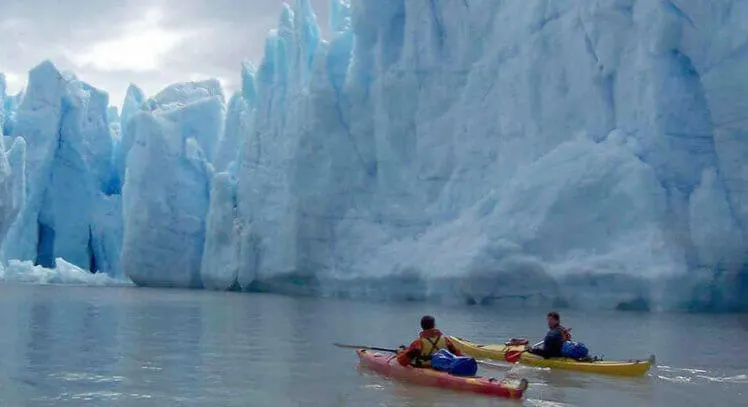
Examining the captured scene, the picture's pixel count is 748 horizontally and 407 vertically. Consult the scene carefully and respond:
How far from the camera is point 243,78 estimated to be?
116 feet

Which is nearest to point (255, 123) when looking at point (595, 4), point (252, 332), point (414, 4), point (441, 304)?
point (414, 4)

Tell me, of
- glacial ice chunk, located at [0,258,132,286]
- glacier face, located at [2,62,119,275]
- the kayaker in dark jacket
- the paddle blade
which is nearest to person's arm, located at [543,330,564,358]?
the kayaker in dark jacket

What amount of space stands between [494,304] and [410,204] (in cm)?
462

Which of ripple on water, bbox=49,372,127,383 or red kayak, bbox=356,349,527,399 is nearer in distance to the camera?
red kayak, bbox=356,349,527,399

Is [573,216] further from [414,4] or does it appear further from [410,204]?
[414,4]

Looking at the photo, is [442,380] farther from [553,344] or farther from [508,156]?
[508,156]

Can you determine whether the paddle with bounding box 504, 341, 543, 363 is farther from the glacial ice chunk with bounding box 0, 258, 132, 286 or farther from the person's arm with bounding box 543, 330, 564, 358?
the glacial ice chunk with bounding box 0, 258, 132, 286

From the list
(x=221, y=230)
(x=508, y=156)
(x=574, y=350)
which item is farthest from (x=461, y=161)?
(x=574, y=350)

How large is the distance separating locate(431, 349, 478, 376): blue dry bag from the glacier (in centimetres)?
→ 1064

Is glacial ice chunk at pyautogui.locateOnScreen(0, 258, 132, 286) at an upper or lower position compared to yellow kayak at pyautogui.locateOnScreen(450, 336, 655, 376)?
upper

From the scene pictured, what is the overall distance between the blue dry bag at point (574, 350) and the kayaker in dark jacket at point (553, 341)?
0.20ft

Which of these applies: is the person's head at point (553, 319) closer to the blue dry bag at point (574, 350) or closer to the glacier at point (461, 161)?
the blue dry bag at point (574, 350)

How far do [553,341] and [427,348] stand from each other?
204 centimetres

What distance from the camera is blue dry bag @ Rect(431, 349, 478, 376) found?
8.34 metres
